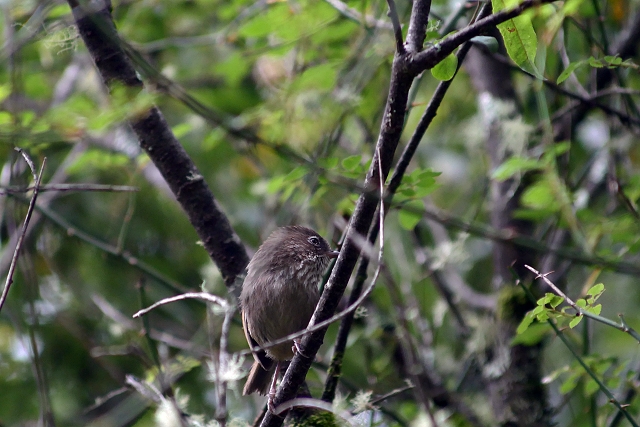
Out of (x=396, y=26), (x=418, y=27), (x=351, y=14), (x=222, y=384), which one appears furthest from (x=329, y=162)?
(x=222, y=384)

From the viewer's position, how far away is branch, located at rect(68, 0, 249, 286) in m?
3.52

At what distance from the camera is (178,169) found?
376cm

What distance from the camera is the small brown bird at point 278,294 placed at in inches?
158

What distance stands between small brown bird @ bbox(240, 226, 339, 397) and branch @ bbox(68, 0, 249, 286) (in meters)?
0.22

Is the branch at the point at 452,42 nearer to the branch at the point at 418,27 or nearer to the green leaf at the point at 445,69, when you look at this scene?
the branch at the point at 418,27

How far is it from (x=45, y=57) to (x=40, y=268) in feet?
6.55

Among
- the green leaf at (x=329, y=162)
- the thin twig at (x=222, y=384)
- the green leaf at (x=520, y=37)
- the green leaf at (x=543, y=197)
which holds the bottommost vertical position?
the green leaf at (x=543, y=197)

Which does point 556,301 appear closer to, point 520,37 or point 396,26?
point 520,37

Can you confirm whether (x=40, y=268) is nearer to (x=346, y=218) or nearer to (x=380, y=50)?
(x=346, y=218)

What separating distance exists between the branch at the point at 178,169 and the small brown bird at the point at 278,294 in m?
0.22

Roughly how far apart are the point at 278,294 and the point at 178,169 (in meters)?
0.92

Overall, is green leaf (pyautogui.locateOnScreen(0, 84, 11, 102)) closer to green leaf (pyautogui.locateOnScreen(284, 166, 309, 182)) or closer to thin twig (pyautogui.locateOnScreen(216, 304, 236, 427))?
green leaf (pyautogui.locateOnScreen(284, 166, 309, 182))

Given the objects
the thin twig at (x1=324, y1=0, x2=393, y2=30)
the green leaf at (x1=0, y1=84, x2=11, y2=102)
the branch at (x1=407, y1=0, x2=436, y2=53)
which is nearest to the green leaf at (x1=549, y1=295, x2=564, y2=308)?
the branch at (x1=407, y1=0, x2=436, y2=53)

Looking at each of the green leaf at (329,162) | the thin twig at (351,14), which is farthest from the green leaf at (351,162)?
the thin twig at (351,14)
